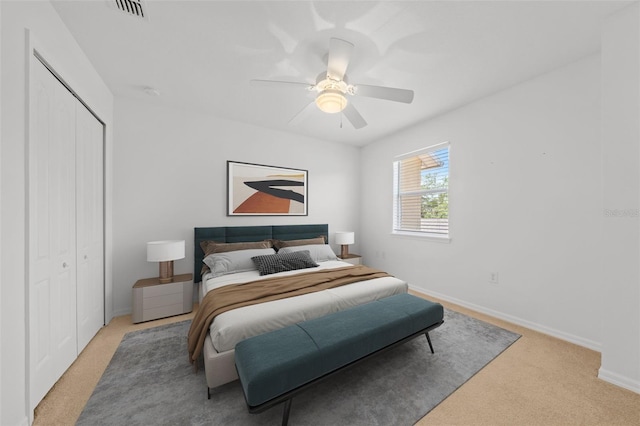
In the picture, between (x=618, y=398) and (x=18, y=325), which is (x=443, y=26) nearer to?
(x=618, y=398)

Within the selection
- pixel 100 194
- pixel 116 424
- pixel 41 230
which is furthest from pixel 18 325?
pixel 100 194

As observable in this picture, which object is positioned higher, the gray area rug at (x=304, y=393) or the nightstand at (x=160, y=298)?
the nightstand at (x=160, y=298)

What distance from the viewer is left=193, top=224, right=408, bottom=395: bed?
165 centimetres

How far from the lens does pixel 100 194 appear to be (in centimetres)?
262

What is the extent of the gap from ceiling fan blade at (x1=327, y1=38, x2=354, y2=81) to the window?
2299 millimetres

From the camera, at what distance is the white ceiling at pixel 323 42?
168cm

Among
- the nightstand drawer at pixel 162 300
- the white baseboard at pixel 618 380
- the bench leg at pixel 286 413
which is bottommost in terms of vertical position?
the white baseboard at pixel 618 380

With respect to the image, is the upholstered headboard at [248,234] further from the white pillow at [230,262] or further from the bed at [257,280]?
the white pillow at [230,262]

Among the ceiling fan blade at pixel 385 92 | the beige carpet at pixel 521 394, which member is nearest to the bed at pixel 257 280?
the beige carpet at pixel 521 394

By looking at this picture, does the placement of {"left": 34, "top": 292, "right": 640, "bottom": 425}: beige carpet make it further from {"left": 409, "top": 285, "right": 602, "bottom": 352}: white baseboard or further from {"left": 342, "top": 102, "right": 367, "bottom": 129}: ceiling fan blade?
{"left": 342, "top": 102, "right": 367, "bottom": 129}: ceiling fan blade

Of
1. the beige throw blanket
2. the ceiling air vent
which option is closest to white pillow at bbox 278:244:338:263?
the beige throw blanket

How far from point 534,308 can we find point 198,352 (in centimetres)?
340

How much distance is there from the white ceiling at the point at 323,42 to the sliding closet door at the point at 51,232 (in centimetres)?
66

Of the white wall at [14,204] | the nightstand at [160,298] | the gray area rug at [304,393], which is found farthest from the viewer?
the nightstand at [160,298]
